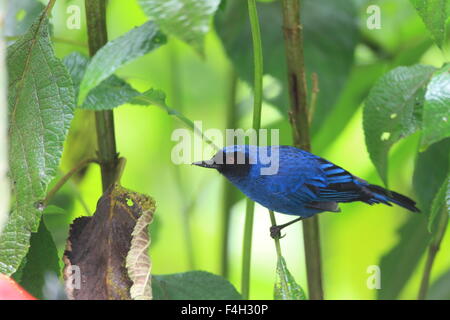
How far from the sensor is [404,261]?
641 millimetres

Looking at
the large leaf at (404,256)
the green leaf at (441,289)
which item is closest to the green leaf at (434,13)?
the large leaf at (404,256)

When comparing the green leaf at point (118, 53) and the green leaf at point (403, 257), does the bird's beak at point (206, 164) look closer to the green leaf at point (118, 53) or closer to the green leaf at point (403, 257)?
the green leaf at point (118, 53)

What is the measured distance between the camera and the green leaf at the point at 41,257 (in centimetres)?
47

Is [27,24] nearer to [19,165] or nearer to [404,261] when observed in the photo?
[19,165]

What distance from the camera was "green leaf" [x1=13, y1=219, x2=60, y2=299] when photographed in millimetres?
473

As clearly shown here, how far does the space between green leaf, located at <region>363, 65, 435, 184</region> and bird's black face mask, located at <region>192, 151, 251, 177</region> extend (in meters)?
0.12

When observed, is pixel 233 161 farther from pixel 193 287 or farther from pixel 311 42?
pixel 311 42

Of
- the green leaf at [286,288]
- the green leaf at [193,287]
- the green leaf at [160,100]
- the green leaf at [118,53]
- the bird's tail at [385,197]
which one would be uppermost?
the green leaf at [118,53]

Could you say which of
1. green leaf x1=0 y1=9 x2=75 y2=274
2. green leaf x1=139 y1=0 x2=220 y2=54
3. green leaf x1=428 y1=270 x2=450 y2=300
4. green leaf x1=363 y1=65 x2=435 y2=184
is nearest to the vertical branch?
green leaf x1=0 y1=9 x2=75 y2=274

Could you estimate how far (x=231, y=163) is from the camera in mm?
331

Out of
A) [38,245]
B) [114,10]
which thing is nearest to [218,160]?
[38,245]

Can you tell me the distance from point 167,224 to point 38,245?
0.28 m

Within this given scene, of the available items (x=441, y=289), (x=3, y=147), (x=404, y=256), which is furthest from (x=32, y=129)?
(x=441, y=289)

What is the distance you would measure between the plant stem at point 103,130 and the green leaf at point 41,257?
0.06 m
